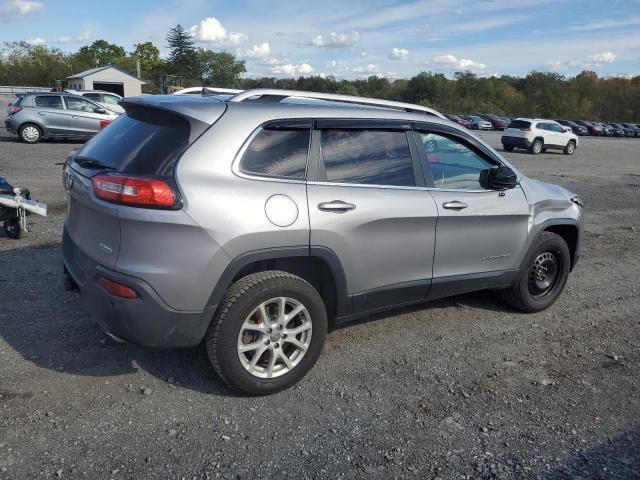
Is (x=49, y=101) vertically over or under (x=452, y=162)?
over

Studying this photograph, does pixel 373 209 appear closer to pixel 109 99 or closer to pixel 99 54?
pixel 109 99

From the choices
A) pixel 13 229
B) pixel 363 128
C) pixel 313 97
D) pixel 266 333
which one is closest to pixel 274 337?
pixel 266 333

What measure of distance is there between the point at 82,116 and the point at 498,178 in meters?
16.7

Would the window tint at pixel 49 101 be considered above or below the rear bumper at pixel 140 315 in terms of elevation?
above

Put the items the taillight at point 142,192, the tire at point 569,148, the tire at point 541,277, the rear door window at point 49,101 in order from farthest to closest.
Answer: the tire at point 569,148 → the rear door window at point 49,101 → the tire at point 541,277 → the taillight at point 142,192

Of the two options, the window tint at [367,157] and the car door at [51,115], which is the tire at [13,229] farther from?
the car door at [51,115]

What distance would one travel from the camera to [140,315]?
120 inches

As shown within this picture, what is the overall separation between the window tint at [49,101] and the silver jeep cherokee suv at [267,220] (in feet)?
52.3

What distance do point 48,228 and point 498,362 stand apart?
5.65 m

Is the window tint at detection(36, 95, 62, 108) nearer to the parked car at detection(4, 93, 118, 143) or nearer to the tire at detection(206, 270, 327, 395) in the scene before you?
the parked car at detection(4, 93, 118, 143)

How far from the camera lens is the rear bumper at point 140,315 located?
3.03 meters

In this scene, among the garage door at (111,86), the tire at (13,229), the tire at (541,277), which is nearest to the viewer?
the tire at (541,277)

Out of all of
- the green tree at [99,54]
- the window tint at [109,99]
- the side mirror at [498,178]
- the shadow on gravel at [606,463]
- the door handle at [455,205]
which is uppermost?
the green tree at [99,54]

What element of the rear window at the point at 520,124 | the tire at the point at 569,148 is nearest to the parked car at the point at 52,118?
the rear window at the point at 520,124
